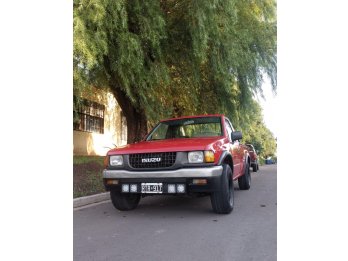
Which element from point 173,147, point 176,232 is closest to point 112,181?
point 173,147

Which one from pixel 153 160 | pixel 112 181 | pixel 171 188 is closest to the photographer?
pixel 171 188

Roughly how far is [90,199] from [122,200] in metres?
1.45

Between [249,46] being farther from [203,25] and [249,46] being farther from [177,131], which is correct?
[177,131]

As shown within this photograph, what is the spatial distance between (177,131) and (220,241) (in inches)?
120

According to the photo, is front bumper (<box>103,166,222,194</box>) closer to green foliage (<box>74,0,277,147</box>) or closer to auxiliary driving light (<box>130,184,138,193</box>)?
auxiliary driving light (<box>130,184,138,193</box>)

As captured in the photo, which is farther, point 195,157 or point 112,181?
point 112,181

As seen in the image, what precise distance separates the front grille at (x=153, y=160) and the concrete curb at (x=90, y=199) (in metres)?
1.90

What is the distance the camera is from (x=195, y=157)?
5352 millimetres

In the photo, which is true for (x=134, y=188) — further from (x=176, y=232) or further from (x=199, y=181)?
(x=176, y=232)

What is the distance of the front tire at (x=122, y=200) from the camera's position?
6.10 metres

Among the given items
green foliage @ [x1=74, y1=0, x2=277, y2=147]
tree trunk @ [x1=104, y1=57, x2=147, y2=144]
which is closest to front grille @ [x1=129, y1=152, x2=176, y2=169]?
green foliage @ [x1=74, y1=0, x2=277, y2=147]

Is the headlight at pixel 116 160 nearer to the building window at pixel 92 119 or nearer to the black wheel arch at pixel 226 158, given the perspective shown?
the black wheel arch at pixel 226 158

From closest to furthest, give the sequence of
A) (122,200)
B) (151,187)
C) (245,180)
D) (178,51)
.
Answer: (151,187)
(122,200)
(245,180)
(178,51)
